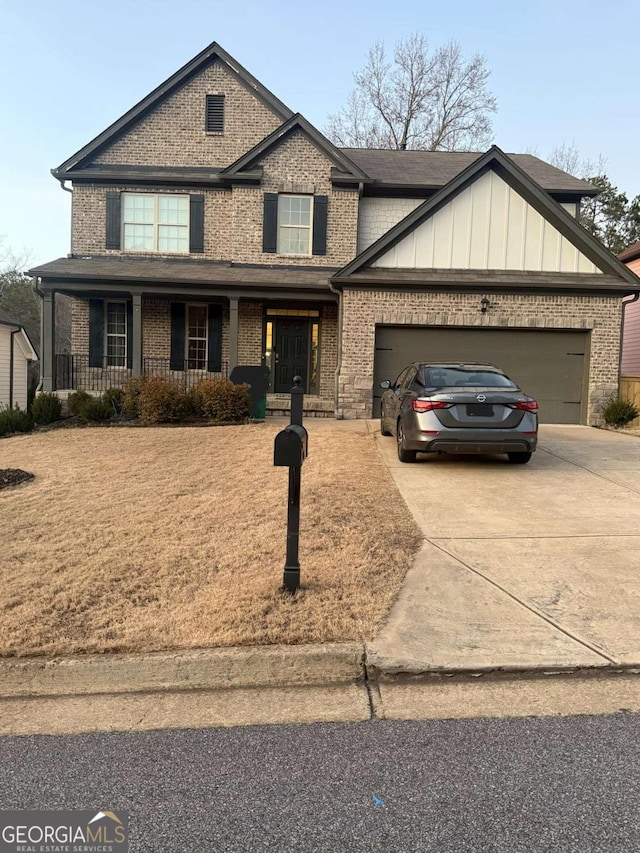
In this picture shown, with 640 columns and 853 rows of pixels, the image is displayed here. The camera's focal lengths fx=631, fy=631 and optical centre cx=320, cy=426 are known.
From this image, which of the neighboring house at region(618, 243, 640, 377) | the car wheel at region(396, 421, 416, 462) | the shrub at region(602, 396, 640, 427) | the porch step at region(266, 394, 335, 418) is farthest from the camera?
the neighboring house at region(618, 243, 640, 377)

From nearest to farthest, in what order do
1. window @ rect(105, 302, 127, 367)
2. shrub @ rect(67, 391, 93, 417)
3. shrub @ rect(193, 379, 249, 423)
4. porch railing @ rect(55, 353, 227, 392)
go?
shrub @ rect(193, 379, 249, 423)
shrub @ rect(67, 391, 93, 417)
porch railing @ rect(55, 353, 227, 392)
window @ rect(105, 302, 127, 367)

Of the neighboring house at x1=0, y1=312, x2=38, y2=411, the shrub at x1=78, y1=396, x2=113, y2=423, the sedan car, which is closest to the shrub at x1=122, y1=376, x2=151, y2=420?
the shrub at x1=78, y1=396, x2=113, y2=423

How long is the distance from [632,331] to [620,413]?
1033cm

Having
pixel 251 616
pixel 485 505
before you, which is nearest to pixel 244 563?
pixel 251 616

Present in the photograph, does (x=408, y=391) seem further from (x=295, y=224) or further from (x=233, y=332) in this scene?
(x=295, y=224)

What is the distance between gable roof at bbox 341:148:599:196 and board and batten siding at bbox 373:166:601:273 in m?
3.09

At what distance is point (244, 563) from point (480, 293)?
36.4 feet

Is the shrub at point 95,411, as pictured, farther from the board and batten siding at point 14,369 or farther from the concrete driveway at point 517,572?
the concrete driveway at point 517,572

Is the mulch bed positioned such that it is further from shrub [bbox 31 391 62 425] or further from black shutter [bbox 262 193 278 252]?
black shutter [bbox 262 193 278 252]

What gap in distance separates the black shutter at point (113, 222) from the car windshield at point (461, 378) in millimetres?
12122

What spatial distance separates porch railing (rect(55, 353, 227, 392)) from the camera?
1745 centimetres

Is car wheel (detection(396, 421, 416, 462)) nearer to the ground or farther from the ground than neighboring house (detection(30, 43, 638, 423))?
nearer to the ground

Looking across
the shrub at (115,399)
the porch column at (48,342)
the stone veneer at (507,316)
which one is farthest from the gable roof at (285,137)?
the shrub at (115,399)

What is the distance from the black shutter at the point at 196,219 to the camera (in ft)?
58.4
